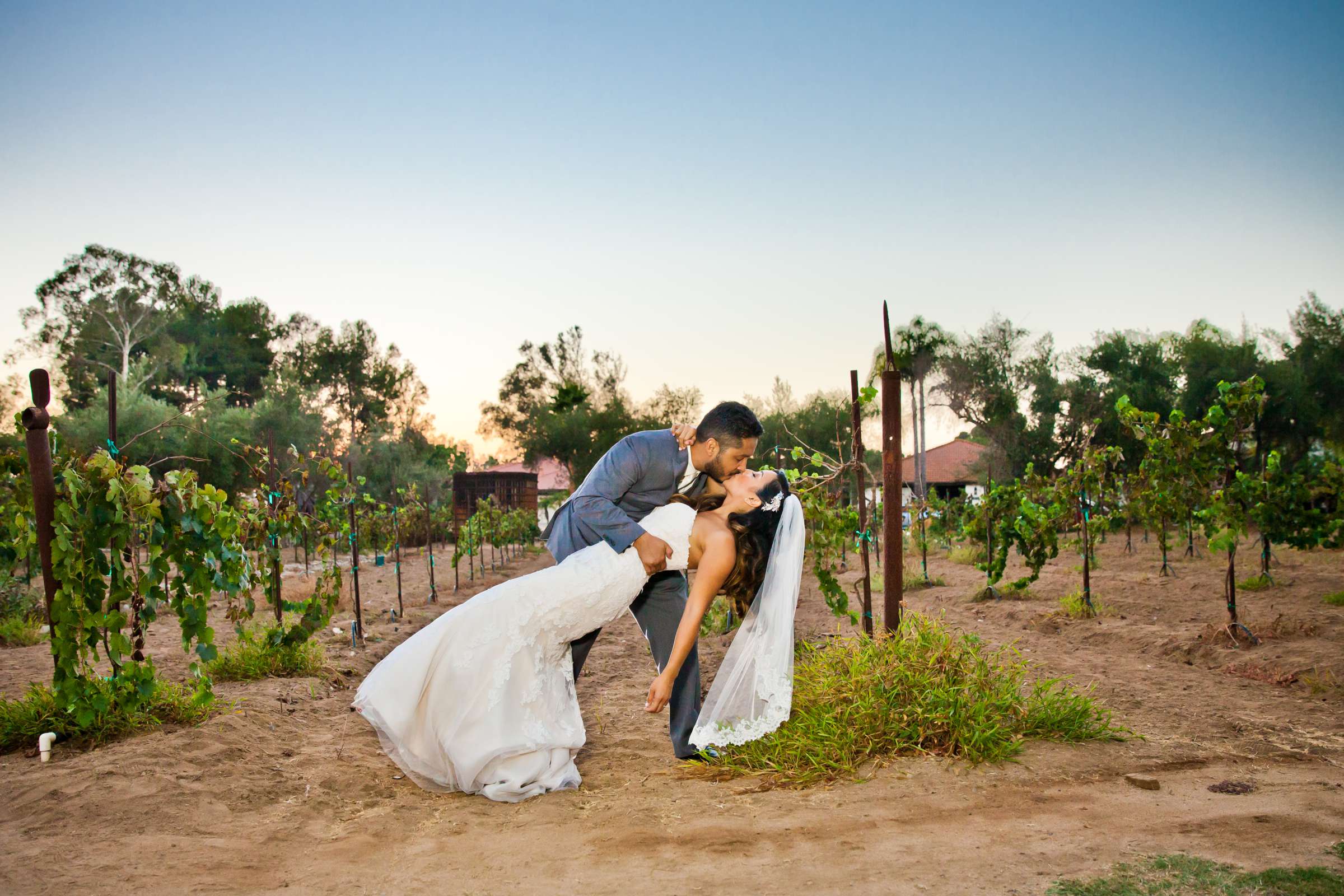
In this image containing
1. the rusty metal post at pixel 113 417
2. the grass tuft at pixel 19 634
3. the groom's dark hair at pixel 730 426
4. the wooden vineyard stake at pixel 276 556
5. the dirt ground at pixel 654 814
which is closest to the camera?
the dirt ground at pixel 654 814

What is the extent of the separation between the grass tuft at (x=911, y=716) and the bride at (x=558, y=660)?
16 cm

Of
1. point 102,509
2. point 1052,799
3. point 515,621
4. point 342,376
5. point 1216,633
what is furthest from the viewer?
point 342,376

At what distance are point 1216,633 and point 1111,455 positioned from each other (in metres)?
2.91

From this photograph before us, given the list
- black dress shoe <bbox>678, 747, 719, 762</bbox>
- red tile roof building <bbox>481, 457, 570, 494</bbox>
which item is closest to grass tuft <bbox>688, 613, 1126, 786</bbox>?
black dress shoe <bbox>678, 747, 719, 762</bbox>

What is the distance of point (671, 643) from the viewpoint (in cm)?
443

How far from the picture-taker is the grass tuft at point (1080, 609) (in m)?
8.47

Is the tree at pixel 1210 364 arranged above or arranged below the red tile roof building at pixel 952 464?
above

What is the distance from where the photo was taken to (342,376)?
46.4m

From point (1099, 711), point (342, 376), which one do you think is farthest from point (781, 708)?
point (342, 376)

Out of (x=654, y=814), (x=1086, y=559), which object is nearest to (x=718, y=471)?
(x=654, y=814)

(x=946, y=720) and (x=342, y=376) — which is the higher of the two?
(x=342, y=376)

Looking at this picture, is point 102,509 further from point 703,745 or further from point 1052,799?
point 1052,799

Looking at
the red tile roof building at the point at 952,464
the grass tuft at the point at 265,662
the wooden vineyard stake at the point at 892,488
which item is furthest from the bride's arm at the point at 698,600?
the red tile roof building at the point at 952,464

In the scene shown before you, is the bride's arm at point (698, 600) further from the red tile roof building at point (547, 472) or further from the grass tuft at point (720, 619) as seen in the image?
the red tile roof building at point (547, 472)
